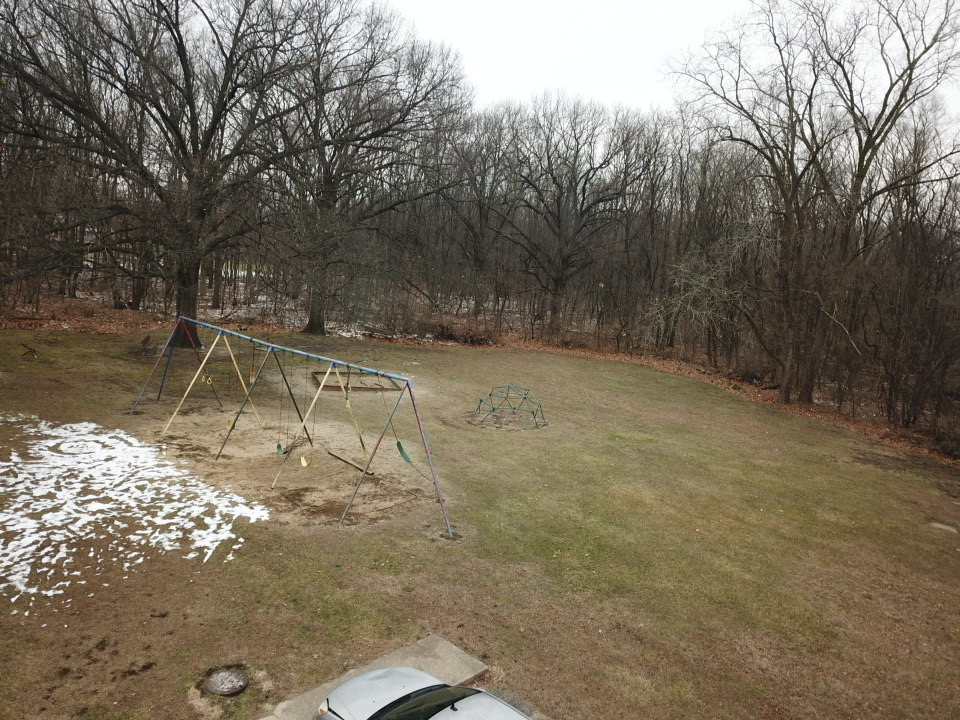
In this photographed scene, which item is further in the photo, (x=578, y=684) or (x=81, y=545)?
(x=81, y=545)

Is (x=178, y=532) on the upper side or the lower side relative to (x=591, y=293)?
lower

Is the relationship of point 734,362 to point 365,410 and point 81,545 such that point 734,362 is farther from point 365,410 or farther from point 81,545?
point 81,545

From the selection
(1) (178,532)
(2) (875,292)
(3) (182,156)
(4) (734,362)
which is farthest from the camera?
(4) (734,362)

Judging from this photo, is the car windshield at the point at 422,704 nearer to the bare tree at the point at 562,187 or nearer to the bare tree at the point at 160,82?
the bare tree at the point at 160,82

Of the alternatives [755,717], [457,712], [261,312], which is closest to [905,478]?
[755,717]

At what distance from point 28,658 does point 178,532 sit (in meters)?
2.42

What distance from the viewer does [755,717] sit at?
5121mm

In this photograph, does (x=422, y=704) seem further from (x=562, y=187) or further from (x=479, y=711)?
(x=562, y=187)

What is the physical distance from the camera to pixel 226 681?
489 cm

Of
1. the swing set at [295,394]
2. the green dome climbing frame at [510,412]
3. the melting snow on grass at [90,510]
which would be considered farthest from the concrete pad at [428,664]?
the green dome climbing frame at [510,412]

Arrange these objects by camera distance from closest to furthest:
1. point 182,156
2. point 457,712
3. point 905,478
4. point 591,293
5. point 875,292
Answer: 1. point 457,712
2. point 905,478
3. point 182,156
4. point 875,292
5. point 591,293

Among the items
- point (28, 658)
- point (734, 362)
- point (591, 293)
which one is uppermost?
point (591, 293)

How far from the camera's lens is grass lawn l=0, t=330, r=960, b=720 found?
5.15 meters

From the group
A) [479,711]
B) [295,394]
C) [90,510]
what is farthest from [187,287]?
[479,711]
